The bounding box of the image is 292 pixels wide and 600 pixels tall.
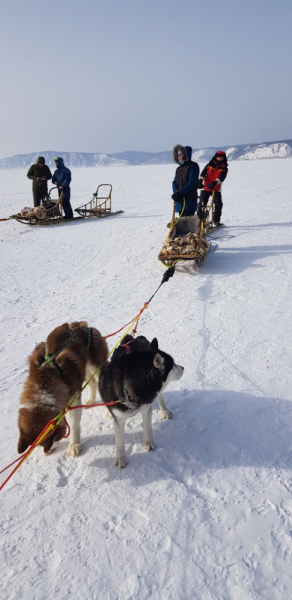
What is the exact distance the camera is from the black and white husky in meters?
2.05

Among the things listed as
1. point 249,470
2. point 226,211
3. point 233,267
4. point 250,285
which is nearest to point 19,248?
point 233,267

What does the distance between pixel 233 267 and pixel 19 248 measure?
15.0 ft

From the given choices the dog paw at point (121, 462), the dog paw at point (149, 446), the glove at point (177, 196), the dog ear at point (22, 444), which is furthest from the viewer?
the glove at point (177, 196)

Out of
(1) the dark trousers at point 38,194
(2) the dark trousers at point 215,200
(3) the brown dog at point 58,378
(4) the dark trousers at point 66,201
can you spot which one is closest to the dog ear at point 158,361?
(3) the brown dog at point 58,378

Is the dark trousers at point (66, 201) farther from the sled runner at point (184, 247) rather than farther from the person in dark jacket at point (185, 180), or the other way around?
the sled runner at point (184, 247)

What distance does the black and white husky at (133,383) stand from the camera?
6.72 ft

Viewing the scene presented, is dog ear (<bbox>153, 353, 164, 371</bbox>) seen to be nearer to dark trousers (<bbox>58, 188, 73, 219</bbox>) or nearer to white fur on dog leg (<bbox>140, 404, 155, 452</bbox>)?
white fur on dog leg (<bbox>140, 404, 155, 452</bbox>)

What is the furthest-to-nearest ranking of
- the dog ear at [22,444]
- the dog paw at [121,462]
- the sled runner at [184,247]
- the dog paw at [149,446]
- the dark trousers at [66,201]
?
the dark trousers at [66,201] → the sled runner at [184,247] → the dog paw at [149,446] → the dog paw at [121,462] → the dog ear at [22,444]

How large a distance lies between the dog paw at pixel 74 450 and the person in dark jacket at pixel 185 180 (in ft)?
14.9

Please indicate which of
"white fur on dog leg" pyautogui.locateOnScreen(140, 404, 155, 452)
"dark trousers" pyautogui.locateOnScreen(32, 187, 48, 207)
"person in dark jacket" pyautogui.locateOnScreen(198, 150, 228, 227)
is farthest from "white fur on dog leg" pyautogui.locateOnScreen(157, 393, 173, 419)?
"dark trousers" pyautogui.locateOnScreen(32, 187, 48, 207)

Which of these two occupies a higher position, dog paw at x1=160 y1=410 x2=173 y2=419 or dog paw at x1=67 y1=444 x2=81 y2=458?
dog paw at x1=160 y1=410 x2=173 y2=419

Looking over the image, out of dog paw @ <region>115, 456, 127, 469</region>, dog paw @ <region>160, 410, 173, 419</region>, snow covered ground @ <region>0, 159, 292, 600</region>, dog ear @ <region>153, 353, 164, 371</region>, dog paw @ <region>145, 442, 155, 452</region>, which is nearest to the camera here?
snow covered ground @ <region>0, 159, 292, 600</region>

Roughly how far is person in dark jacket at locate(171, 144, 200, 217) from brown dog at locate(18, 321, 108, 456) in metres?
4.06

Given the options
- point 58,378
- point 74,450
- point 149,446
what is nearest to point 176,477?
point 149,446
